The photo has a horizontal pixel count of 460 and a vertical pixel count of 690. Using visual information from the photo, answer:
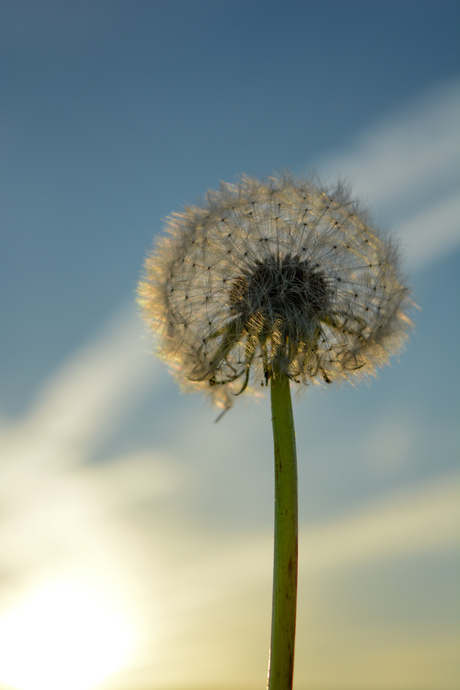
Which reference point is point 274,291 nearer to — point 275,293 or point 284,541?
point 275,293

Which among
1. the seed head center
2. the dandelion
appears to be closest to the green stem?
the dandelion

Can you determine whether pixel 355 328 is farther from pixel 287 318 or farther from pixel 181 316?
pixel 181 316

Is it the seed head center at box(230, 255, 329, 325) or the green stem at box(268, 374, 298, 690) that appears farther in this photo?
the seed head center at box(230, 255, 329, 325)

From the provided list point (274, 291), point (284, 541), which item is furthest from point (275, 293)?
point (284, 541)

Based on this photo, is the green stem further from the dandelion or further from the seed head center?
the seed head center

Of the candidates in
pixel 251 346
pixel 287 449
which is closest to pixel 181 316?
pixel 251 346
